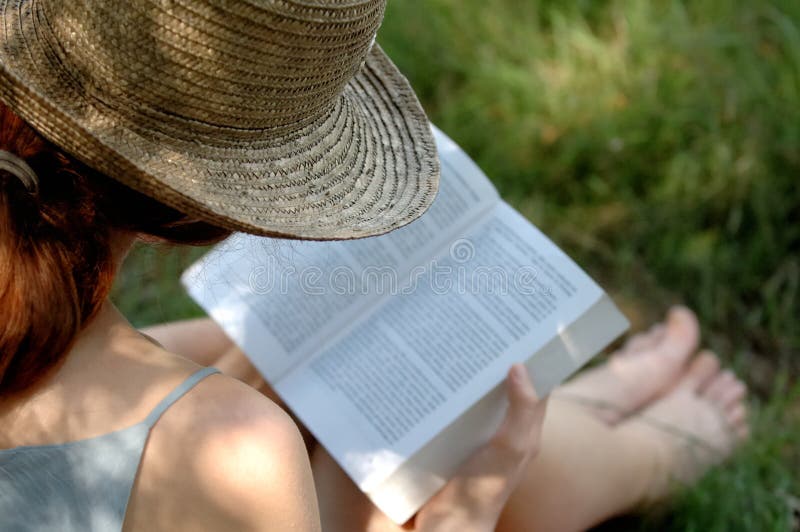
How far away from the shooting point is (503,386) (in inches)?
57.6

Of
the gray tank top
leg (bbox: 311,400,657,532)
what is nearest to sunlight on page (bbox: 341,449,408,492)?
leg (bbox: 311,400,657,532)

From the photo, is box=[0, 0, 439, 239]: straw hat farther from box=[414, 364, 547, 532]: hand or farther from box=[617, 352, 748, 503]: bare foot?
box=[617, 352, 748, 503]: bare foot

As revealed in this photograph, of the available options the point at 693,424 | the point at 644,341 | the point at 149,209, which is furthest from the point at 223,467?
the point at 644,341

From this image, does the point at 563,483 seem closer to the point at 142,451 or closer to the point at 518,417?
the point at 518,417

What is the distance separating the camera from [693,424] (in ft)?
6.67

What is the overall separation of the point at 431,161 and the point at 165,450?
549mm

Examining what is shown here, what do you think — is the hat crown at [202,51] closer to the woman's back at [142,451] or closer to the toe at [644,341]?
the woman's back at [142,451]

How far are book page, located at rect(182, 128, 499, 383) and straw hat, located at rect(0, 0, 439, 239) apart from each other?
1.27 ft

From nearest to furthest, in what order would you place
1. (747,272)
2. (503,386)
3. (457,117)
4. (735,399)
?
(503,386), (735,399), (747,272), (457,117)

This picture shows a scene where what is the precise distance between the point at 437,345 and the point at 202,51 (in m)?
0.70

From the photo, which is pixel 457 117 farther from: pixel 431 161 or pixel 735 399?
pixel 431 161

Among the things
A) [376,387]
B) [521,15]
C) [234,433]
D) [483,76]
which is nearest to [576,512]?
[376,387]

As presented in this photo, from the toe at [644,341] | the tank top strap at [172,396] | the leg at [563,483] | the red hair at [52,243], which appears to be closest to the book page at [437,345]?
the leg at [563,483]

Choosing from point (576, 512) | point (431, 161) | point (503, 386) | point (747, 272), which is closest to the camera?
point (431, 161)
